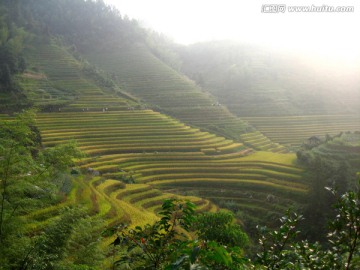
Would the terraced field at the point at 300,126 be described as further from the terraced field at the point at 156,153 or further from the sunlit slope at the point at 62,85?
the sunlit slope at the point at 62,85

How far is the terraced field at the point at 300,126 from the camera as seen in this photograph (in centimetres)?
5181

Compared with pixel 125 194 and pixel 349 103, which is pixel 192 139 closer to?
pixel 125 194

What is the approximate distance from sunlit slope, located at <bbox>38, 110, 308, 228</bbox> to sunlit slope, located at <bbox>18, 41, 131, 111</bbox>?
3942 mm

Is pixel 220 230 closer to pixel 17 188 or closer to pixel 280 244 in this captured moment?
Answer: pixel 17 188

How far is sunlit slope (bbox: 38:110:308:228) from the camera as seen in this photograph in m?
28.5

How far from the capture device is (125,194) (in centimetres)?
2662

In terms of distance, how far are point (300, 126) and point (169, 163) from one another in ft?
101

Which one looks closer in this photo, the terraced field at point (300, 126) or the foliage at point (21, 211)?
the foliage at point (21, 211)

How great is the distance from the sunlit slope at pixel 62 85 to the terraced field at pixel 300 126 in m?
23.1

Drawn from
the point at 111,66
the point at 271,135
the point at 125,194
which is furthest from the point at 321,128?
the point at 111,66

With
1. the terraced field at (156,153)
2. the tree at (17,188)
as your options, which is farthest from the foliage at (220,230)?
the tree at (17,188)

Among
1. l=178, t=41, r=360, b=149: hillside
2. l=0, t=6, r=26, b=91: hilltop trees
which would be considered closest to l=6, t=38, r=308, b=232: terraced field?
l=0, t=6, r=26, b=91: hilltop trees

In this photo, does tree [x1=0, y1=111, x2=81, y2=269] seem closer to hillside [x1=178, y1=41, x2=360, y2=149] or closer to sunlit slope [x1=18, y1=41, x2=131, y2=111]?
sunlit slope [x1=18, y1=41, x2=131, y2=111]

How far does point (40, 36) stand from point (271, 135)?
5810 centimetres
